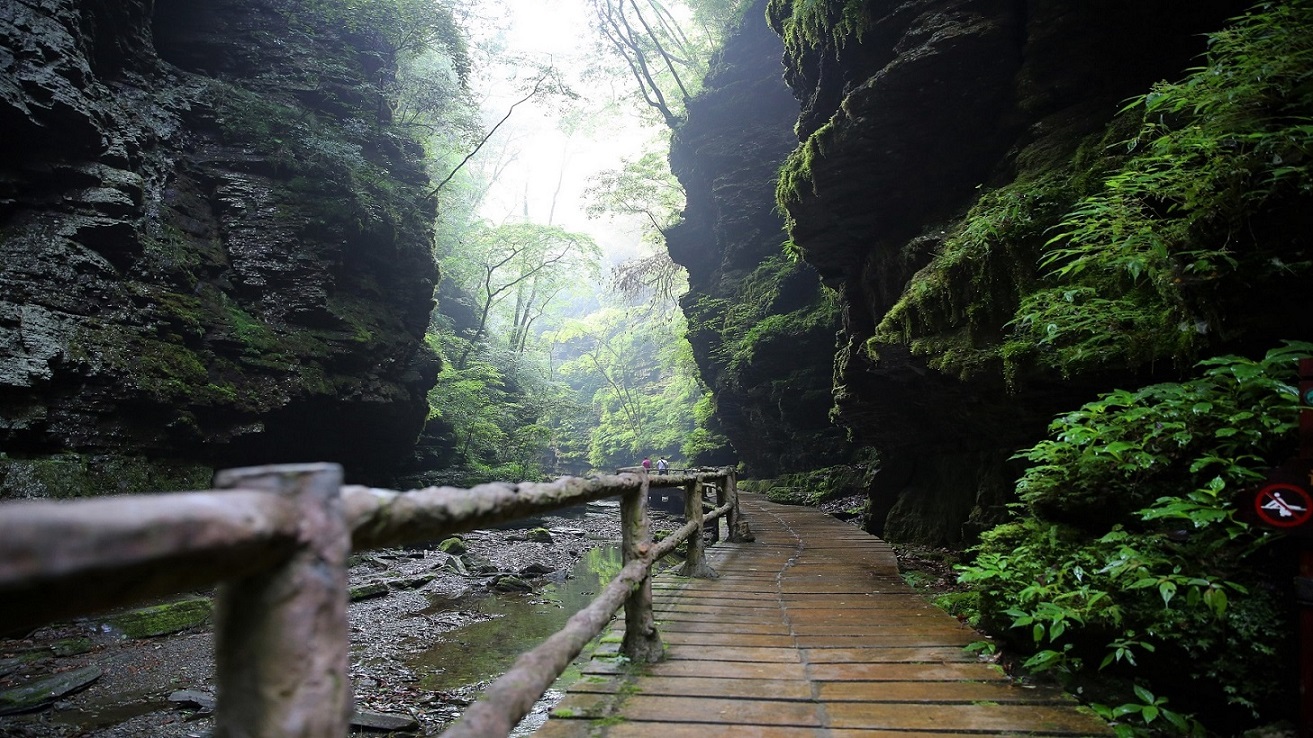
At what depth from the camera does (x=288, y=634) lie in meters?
0.85

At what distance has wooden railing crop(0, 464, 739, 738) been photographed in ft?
1.93

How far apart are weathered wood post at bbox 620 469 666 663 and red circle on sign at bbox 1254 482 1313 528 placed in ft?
7.52

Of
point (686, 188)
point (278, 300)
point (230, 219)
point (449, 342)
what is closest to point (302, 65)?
point (230, 219)

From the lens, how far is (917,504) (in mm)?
8797

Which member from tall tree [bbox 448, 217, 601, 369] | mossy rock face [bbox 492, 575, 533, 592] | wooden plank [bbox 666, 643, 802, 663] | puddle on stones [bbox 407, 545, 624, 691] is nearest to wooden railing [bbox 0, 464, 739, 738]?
wooden plank [bbox 666, 643, 802, 663]

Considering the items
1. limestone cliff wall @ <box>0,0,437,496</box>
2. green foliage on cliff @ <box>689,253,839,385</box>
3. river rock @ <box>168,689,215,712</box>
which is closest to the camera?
river rock @ <box>168,689,215,712</box>

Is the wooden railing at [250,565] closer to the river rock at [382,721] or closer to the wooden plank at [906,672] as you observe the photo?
the wooden plank at [906,672]

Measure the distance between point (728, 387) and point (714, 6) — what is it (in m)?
12.1

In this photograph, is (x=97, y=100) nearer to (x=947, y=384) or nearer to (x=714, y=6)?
(x=947, y=384)

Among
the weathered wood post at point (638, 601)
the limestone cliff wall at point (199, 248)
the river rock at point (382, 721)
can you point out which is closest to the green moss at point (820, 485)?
the limestone cliff wall at point (199, 248)

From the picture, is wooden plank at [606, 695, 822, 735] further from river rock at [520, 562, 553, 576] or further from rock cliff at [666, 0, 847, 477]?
rock cliff at [666, 0, 847, 477]

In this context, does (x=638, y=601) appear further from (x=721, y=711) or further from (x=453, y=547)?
(x=453, y=547)

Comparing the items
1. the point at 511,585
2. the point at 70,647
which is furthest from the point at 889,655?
the point at 70,647

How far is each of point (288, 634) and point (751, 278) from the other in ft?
59.5
